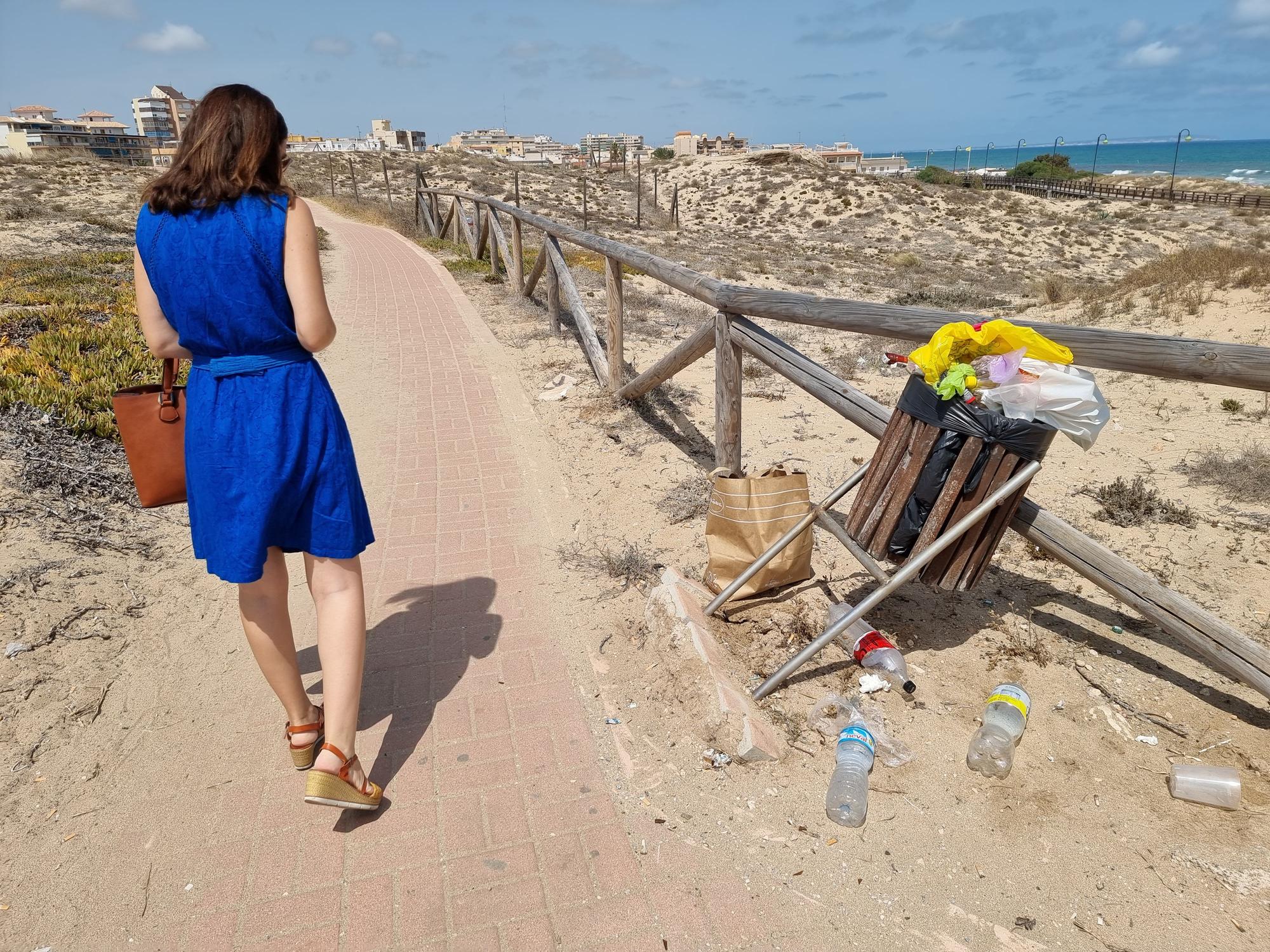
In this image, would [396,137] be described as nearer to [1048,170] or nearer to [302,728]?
[1048,170]

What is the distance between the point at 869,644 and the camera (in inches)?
115

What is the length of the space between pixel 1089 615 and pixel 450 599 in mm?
2773

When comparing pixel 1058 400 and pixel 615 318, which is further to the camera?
pixel 615 318

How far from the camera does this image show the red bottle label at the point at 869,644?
2.90 metres

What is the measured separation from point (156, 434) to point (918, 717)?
258 cm

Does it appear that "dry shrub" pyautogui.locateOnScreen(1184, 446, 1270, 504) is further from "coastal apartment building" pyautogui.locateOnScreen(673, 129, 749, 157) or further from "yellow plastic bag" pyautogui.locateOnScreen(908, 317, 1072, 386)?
"coastal apartment building" pyautogui.locateOnScreen(673, 129, 749, 157)

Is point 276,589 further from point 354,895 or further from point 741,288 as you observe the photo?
point 741,288

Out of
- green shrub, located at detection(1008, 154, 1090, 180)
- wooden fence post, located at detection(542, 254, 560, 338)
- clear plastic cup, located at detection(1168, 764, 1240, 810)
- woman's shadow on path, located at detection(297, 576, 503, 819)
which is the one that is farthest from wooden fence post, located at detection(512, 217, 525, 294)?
green shrub, located at detection(1008, 154, 1090, 180)

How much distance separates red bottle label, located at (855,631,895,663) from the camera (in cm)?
290

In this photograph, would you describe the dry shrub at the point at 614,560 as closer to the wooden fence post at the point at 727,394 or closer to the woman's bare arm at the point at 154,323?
the wooden fence post at the point at 727,394

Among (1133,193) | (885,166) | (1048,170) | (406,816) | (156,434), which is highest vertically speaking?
(885,166)

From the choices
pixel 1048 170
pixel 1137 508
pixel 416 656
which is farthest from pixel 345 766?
pixel 1048 170

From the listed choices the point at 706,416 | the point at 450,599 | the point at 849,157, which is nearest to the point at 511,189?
the point at 706,416

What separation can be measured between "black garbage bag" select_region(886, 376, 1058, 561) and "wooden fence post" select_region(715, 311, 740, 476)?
1.50m
